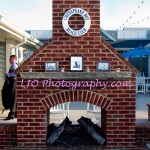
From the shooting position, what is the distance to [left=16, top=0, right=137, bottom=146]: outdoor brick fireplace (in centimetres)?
580

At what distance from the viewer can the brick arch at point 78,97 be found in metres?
5.79

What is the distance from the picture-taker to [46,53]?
5.86m

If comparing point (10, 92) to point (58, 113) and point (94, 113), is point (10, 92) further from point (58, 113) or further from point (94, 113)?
point (94, 113)

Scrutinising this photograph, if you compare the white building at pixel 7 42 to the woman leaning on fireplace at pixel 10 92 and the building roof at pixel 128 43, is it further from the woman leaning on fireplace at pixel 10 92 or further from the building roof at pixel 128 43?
the building roof at pixel 128 43

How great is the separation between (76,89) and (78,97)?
147 millimetres

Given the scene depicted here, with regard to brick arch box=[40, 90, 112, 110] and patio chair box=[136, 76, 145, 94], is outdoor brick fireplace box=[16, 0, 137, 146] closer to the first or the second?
brick arch box=[40, 90, 112, 110]

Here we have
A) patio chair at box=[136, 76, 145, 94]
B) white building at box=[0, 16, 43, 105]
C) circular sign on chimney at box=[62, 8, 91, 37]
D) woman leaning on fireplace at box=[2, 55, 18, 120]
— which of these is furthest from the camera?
patio chair at box=[136, 76, 145, 94]

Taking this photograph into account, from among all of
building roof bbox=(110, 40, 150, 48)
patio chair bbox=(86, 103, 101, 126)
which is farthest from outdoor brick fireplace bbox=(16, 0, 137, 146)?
building roof bbox=(110, 40, 150, 48)

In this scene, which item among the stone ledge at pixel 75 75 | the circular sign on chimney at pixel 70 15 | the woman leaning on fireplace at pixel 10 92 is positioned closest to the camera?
the stone ledge at pixel 75 75

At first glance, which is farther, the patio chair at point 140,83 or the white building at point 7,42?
the patio chair at point 140,83

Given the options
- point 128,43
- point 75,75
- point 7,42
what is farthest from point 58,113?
point 128,43

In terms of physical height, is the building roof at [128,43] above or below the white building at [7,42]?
above

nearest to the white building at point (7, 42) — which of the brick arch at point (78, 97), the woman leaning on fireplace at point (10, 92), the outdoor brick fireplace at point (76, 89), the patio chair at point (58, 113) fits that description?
the woman leaning on fireplace at point (10, 92)

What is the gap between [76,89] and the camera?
5785mm
